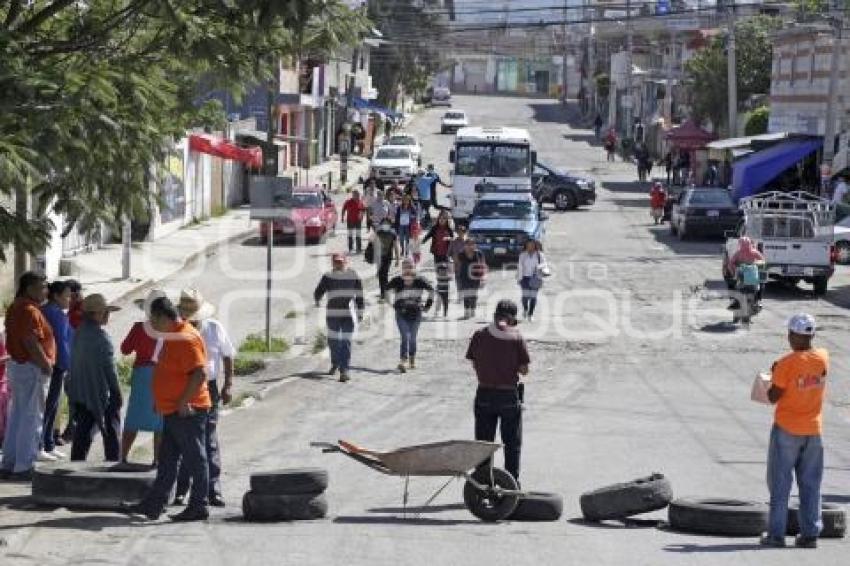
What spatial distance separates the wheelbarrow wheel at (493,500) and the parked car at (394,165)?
50.2 m

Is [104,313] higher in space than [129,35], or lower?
lower

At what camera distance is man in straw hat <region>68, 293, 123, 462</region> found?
49.6 ft

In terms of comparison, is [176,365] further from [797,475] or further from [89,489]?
[797,475]

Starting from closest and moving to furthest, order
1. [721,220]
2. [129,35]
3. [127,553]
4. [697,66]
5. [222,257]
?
[127,553]
[129,35]
[222,257]
[721,220]
[697,66]

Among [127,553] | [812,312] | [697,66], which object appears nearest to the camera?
[127,553]

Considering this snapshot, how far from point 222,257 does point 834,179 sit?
20.4 metres

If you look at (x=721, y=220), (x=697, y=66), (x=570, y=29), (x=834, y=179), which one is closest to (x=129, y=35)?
(x=721, y=220)

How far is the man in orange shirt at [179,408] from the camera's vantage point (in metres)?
12.8

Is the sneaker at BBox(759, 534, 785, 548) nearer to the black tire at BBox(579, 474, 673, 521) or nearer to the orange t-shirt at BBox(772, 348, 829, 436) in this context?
the orange t-shirt at BBox(772, 348, 829, 436)

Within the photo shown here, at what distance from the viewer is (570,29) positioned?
175625mm

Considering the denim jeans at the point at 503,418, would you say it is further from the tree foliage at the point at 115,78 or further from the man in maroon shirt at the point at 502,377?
the tree foliage at the point at 115,78

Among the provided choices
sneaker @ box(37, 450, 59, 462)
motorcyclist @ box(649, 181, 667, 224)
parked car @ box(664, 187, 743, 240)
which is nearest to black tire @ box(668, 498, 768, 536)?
sneaker @ box(37, 450, 59, 462)

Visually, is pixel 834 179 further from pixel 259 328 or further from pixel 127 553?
pixel 127 553

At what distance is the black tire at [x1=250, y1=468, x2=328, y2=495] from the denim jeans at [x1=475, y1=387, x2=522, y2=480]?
162 cm
